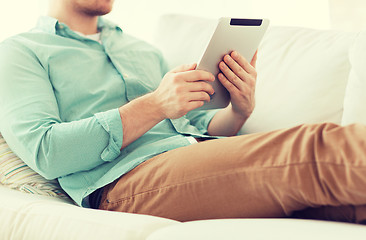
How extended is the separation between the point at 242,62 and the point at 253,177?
0.42 m

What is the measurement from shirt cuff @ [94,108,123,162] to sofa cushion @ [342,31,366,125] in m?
→ 0.57

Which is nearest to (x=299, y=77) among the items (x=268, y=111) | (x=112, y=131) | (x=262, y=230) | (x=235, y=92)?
(x=268, y=111)

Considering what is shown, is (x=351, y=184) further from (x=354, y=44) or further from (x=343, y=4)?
(x=343, y=4)

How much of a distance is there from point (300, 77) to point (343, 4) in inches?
31.4

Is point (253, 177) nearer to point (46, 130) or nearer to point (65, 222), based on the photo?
point (65, 222)

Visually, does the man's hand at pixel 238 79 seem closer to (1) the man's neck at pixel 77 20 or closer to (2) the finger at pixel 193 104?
(2) the finger at pixel 193 104

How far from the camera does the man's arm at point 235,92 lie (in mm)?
1083

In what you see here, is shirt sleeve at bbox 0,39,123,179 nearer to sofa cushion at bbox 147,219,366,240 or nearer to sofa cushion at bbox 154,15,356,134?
sofa cushion at bbox 147,219,366,240

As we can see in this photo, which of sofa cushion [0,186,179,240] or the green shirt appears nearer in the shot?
sofa cushion [0,186,179,240]

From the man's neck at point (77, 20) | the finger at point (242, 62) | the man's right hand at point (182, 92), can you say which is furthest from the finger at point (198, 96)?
the man's neck at point (77, 20)

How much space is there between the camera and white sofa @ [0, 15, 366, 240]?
2.24 feet

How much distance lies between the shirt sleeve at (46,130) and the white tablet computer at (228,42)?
260 millimetres

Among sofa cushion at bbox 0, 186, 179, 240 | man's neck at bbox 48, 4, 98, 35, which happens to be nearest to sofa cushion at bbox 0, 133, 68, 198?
sofa cushion at bbox 0, 186, 179, 240

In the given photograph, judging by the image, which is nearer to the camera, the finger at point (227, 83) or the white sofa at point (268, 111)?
the white sofa at point (268, 111)
